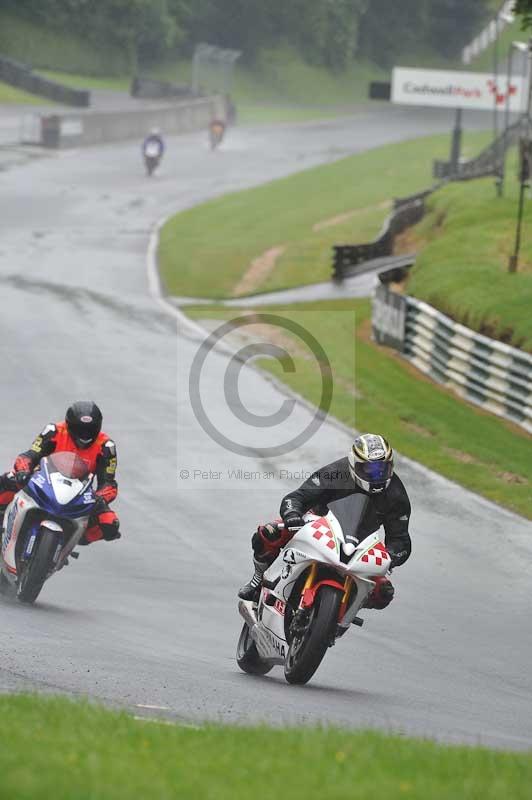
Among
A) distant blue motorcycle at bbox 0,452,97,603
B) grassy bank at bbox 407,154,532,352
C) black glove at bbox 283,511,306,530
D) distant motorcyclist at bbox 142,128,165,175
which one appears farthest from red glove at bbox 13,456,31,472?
distant motorcyclist at bbox 142,128,165,175

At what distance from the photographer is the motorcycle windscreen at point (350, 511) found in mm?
10141

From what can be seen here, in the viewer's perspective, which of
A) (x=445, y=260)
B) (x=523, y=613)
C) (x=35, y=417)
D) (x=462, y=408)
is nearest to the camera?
(x=523, y=613)

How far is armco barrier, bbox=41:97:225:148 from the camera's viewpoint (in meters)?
66.1

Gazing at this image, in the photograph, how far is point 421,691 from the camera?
10.9 metres

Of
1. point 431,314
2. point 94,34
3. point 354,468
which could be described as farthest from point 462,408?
point 94,34

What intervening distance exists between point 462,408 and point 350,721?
1684 cm

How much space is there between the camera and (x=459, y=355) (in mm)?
27312

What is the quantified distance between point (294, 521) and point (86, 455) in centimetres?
325

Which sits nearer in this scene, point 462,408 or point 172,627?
point 172,627

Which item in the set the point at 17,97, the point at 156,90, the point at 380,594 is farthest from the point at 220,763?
the point at 156,90

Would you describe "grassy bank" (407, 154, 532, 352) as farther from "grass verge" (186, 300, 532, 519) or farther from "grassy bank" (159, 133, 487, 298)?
"grassy bank" (159, 133, 487, 298)

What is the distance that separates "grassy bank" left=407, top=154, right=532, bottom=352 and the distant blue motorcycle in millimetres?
15144

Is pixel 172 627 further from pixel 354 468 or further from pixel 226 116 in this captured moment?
pixel 226 116

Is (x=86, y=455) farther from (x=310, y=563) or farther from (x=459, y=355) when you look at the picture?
(x=459, y=355)
